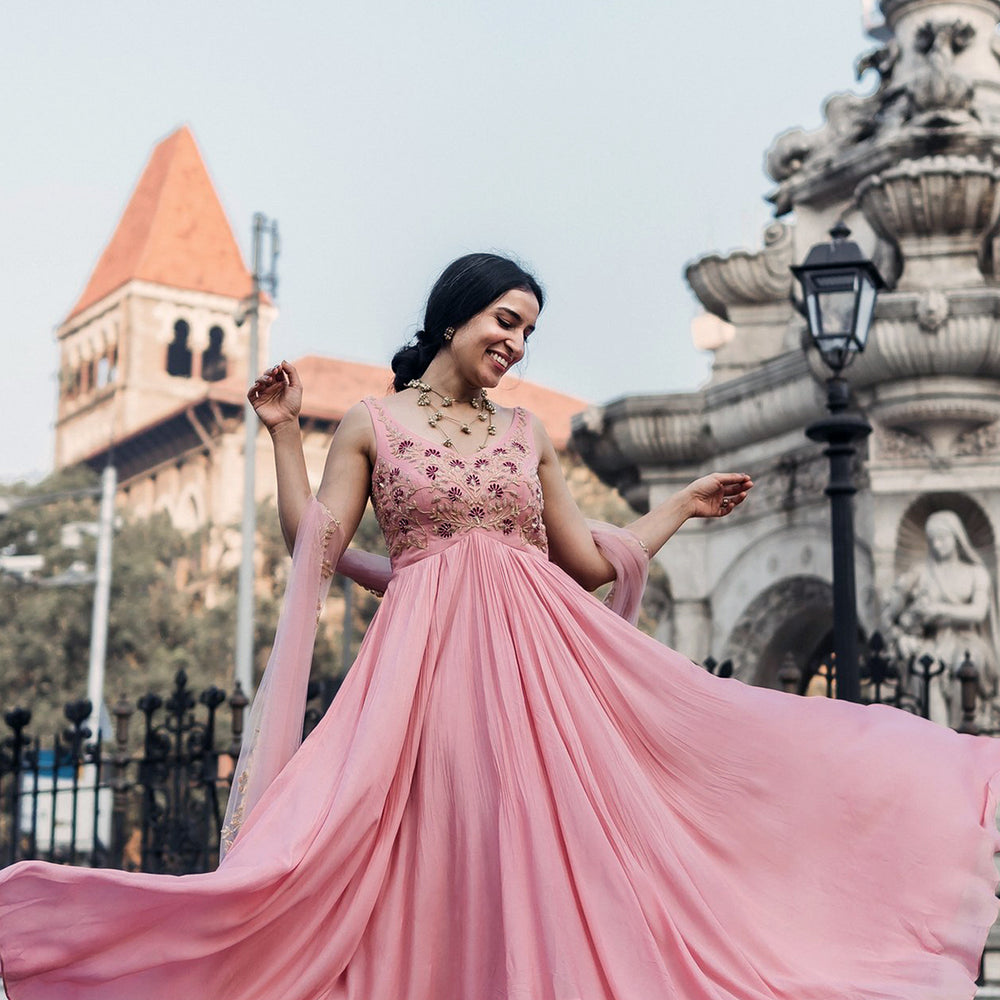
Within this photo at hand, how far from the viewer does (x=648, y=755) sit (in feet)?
13.3

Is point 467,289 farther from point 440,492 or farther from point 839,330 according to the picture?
point 839,330

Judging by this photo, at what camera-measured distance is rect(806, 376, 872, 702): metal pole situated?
7445 millimetres

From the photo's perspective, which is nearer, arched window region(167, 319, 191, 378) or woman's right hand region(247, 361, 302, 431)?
woman's right hand region(247, 361, 302, 431)

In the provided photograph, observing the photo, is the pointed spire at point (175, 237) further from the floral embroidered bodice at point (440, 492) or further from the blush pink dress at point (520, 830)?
the blush pink dress at point (520, 830)

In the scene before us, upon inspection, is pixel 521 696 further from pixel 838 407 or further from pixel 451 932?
pixel 838 407

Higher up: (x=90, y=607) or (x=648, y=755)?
(x=90, y=607)

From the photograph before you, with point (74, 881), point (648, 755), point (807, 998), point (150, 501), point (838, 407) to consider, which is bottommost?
point (807, 998)

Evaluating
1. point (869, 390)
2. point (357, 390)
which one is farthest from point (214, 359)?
point (869, 390)

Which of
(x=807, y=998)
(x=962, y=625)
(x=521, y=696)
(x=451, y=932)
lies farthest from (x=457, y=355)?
(x=962, y=625)

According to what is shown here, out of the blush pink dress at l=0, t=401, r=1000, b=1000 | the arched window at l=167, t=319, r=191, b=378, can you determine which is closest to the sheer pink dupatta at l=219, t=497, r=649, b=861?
the blush pink dress at l=0, t=401, r=1000, b=1000

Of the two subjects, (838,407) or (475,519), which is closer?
(475,519)

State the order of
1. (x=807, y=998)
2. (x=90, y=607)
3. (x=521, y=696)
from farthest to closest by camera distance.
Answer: (x=90, y=607), (x=521, y=696), (x=807, y=998)

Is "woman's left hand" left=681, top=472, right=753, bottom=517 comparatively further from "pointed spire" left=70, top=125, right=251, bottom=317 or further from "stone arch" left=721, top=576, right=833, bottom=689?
"pointed spire" left=70, top=125, right=251, bottom=317

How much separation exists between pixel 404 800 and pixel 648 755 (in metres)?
0.56
